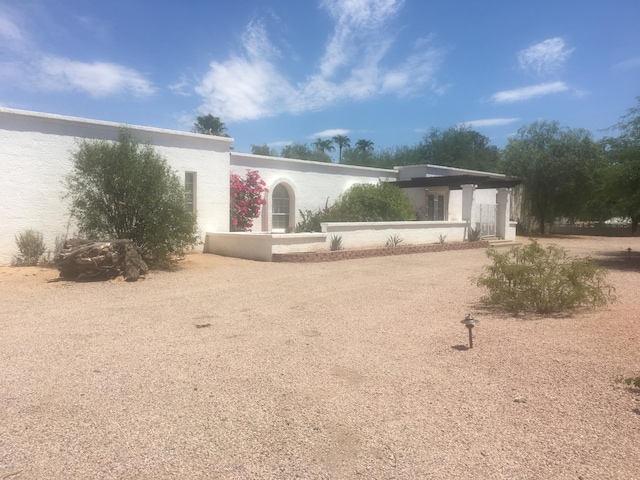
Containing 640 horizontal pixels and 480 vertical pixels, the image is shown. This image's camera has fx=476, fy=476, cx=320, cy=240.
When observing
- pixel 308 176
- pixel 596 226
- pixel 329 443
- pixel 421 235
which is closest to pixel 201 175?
pixel 308 176

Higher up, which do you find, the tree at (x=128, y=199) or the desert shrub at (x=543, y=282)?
the tree at (x=128, y=199)

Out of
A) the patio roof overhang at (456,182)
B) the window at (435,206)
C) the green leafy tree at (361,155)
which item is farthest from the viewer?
the green leafy tree at (361,155)

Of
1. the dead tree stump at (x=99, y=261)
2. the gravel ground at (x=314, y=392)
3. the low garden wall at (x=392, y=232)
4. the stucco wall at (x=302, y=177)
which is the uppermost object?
the stucco wall at (x=302, y=177)

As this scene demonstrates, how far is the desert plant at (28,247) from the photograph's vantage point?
1283cm

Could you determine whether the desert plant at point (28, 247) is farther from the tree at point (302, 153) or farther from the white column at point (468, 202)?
the tree at point (302, 153)

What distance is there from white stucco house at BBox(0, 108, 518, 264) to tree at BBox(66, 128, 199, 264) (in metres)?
1.20

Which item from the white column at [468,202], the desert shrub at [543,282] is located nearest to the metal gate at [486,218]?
the white column at [468,202]

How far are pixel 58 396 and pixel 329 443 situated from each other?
8.25ft

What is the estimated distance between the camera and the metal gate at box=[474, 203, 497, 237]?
23609 millimetres

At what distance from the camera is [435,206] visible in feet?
86.0

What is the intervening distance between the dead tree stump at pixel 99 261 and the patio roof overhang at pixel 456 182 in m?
15.5

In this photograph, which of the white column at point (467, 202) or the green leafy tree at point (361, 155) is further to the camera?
the green leafy tree at point (361, 155)

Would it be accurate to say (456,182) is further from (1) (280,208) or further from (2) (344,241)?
(2) (344,241)

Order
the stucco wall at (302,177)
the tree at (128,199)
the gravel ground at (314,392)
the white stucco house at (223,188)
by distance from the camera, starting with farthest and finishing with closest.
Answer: the stucco wall at (302,177), the white stucco house at (223,188), the tree at (128,199), the gravel ground at (314,392)
